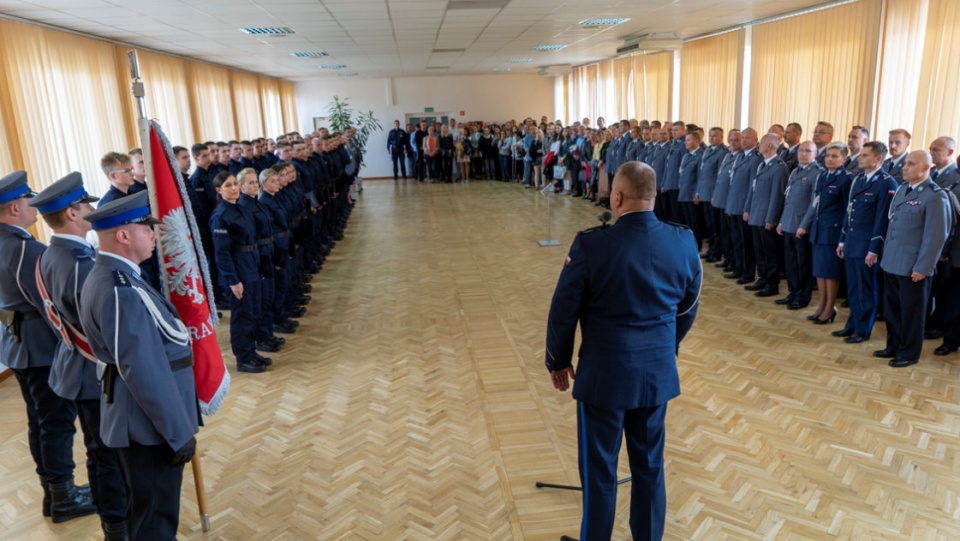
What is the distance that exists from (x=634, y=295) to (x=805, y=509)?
178cm

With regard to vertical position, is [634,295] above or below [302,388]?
above

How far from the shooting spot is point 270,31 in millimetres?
9070

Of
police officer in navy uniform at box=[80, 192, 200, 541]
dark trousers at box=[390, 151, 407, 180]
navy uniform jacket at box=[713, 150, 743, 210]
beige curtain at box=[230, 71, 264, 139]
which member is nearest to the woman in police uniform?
police officer in navy uniform at box=[80, 192, 200, 541]

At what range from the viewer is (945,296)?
5629 mm

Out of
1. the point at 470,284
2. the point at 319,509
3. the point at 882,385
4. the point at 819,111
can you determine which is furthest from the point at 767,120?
the point at 319,509

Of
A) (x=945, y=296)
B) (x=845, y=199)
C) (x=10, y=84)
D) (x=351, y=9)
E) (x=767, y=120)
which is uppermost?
(x=351, y=9)

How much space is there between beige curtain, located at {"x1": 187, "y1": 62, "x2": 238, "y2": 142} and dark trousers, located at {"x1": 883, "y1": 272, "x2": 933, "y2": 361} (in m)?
11.9

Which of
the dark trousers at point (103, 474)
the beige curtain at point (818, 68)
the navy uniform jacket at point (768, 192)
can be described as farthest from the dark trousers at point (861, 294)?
the dark trousers at point (103, 474)

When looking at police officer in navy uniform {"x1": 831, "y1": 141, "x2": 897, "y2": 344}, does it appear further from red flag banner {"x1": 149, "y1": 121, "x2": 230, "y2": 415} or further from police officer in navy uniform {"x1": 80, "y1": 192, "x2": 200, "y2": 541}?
police officer in navy uniform {"x1": 80, "y1": 192, "x2": 200, "y2": 541}

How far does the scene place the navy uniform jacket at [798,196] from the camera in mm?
6254

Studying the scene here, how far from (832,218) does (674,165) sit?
383 cm

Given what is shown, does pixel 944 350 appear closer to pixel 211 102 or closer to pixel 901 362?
pixel 901 362

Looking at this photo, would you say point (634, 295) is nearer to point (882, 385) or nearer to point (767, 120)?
point (882, 385)

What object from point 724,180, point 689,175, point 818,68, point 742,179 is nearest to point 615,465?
point 742,179
